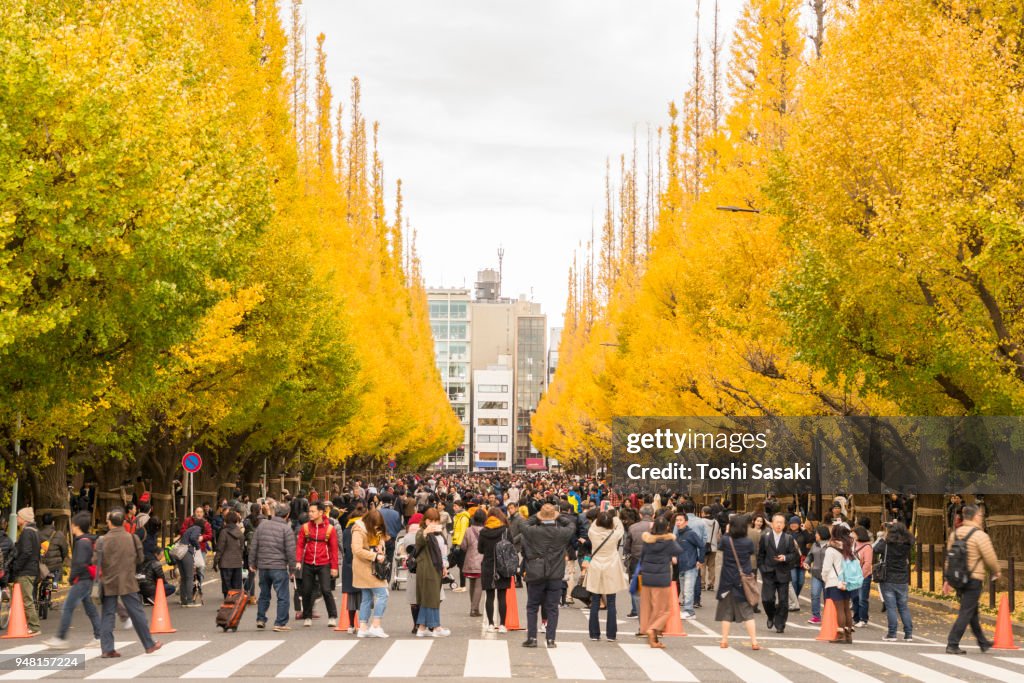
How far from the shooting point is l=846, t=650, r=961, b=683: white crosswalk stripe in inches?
491

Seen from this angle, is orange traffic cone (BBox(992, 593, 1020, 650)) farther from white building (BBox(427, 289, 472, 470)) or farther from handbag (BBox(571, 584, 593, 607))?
white building (BBox(427, 289, 472, 470))

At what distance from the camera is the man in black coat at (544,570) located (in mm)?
14344

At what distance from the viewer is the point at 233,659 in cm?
1310

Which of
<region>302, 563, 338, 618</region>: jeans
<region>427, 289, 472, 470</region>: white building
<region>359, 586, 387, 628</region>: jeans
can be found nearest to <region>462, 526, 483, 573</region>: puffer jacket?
<region>302, 563, 338, 618</region>: jeans

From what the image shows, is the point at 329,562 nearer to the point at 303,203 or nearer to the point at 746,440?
the point at 303,203

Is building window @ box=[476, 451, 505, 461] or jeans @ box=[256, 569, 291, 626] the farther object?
building window @ box=[476, 451, 505, 461]

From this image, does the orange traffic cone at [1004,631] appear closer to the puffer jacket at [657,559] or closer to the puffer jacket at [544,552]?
the puffer jacket at [657,559]

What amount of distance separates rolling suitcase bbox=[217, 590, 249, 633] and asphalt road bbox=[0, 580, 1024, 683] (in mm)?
190

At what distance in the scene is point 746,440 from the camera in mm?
39000

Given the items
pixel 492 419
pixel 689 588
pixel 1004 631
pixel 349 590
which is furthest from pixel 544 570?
pixel 492 419

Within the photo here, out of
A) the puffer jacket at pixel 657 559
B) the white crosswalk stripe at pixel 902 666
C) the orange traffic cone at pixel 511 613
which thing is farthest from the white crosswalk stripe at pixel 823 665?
the orange traffic cone at pixel 511 613

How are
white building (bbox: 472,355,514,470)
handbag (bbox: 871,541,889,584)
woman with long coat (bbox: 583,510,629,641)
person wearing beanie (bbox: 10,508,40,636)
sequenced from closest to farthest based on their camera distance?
woman with long coat (bbox: 583,510,629,641) → person wearing beanie (bbox: 10,508,40,636) → handbag (bbox: 871,541,889,584) → white building (bbox: 472,355,514,470)

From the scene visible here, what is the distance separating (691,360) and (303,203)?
1151 cm

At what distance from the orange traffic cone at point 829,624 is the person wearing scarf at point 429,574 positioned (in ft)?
15.5
